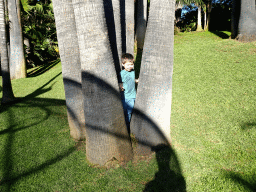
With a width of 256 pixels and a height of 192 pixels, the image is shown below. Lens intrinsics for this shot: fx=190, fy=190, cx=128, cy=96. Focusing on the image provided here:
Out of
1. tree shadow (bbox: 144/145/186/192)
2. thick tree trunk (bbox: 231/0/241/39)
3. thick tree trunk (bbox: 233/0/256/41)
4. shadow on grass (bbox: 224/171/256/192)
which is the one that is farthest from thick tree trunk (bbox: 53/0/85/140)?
thick tree trunk (bbox: 231/0/241/39)

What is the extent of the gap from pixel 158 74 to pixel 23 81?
10.3 metres

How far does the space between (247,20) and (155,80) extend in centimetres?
720

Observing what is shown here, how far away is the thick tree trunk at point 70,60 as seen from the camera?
3.18m

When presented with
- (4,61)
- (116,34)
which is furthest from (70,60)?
(4,61)

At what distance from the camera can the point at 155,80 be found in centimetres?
299

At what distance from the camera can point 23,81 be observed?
1095cm

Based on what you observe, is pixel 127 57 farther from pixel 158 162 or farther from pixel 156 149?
pixel 158 162

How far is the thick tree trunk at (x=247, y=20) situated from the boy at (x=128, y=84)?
7.01 metres

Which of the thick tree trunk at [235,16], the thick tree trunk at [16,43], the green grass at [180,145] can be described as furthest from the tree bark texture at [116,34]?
the thick tree trunk at [16,43]

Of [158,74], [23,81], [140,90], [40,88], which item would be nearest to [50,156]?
[140,90]

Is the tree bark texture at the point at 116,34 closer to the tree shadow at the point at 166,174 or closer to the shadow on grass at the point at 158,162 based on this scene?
the shadow on grass at the point at 158,162

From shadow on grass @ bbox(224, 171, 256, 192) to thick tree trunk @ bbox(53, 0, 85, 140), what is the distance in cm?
260

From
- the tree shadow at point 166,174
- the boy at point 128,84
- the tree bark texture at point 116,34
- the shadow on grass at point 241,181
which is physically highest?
the tree bark texture at point 116,34

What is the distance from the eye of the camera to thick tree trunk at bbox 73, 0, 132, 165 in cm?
258
